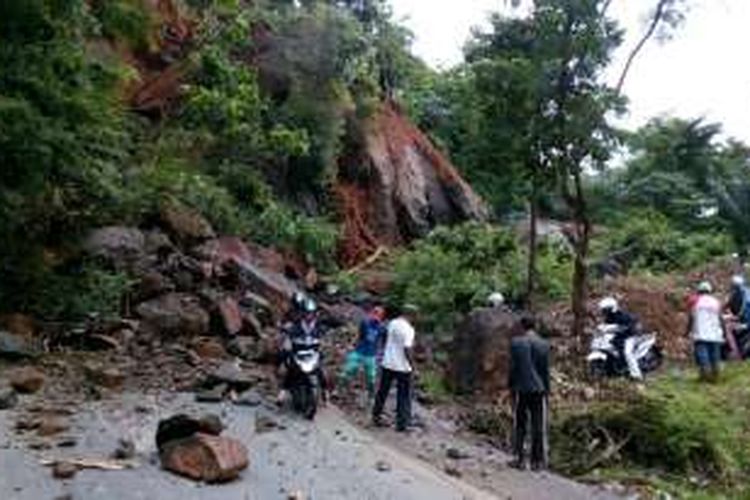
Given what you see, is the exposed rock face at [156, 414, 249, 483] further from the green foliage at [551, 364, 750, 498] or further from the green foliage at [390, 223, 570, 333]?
the green foliage at [390, 223, 570, 333]

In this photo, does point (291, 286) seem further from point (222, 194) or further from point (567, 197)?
point (567, 197)

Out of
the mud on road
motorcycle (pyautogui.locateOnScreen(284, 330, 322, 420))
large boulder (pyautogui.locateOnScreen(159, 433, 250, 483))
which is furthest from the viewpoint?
motorcycle (pyautogui.locateOnScreen(284, 330, 322, 420))

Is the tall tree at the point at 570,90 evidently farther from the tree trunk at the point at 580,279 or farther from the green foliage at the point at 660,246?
the green foliage at the point at 660,246

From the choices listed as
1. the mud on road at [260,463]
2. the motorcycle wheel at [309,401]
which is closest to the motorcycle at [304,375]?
the motorcycle wheel at [309,401]

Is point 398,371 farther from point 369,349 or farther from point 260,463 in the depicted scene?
point 260,463

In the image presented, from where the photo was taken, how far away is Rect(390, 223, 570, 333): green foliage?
76.7 feet

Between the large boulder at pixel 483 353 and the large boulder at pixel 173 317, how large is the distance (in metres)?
3.80

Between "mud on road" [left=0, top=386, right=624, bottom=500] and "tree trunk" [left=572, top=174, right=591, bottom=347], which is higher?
"tree trunk" [left=572, top=174, right=591, bottom=347]

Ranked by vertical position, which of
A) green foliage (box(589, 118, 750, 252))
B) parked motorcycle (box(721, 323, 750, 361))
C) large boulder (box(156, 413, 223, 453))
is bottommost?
large boulder (box(156, 413, 223, 453))

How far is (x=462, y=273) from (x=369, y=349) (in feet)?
26.3

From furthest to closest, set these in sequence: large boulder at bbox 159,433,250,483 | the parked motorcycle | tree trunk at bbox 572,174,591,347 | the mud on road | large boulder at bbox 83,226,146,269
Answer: tree trunk at bbox 572,174,591,347 < the parked motorcycle < large boulder at bbox 83,226,146,269 < large boulder at bbox 159,433,250,483 < the mud on road

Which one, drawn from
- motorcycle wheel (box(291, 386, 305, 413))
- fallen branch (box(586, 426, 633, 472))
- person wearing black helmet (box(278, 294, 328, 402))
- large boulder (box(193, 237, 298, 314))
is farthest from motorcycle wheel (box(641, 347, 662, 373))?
motorcycle wheel (box(291, 386, 305, 413))

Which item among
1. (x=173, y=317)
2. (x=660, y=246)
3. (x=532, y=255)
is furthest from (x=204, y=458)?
(x=660, y=246)

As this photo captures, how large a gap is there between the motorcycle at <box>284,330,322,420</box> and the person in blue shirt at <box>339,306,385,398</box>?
1.88 meters
